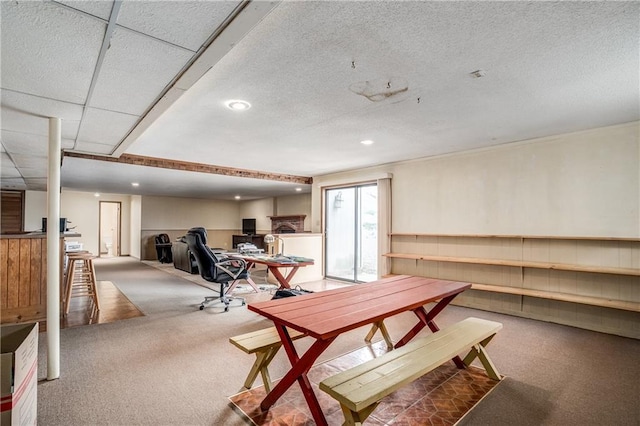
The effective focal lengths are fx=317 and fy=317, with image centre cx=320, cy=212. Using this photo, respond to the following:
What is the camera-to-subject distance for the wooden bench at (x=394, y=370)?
149 cm

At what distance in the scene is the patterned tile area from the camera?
6.26 ft

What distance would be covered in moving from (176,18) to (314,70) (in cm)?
104

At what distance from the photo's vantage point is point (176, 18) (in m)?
1.47

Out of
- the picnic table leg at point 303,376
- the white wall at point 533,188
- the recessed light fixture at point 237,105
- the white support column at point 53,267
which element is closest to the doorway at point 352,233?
the white wall at point 533,188

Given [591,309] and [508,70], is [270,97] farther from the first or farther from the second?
[591,309]

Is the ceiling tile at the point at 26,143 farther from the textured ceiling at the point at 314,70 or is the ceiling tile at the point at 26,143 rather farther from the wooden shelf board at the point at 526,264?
the wooden shelf board at the point at 526,264

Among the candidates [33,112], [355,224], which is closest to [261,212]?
[355,224]

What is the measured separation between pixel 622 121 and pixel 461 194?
6.24ft

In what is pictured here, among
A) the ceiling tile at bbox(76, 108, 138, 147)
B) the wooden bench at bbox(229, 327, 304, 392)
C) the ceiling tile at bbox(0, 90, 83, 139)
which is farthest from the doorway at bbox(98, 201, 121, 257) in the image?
the wooden bench at bbox(229, 327, 304, 392)

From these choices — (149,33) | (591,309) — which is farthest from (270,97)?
(591,309)

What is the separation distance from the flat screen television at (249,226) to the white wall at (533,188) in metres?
7.43

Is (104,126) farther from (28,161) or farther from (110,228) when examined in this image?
(110,228)

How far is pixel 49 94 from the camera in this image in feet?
7.29

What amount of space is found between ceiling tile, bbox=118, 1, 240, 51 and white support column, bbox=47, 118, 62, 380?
1.71 m
